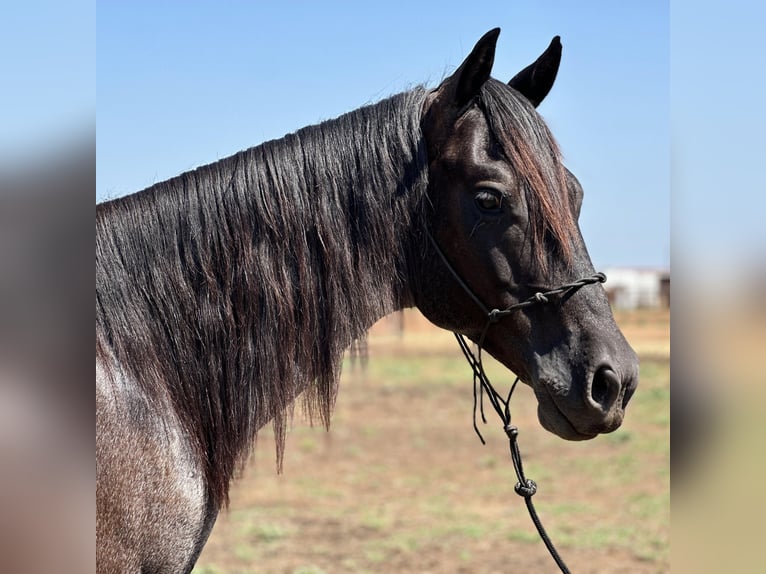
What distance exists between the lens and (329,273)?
213 centimetres

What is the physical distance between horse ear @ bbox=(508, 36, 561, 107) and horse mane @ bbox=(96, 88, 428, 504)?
0.42 m

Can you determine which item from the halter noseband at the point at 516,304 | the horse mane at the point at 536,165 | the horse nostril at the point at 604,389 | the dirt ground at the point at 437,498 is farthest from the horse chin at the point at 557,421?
the dirt ground at the point at 437,498

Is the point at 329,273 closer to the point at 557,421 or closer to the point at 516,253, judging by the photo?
the point at 516,253

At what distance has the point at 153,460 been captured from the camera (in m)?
1.82

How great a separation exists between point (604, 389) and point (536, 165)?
0.68 metres

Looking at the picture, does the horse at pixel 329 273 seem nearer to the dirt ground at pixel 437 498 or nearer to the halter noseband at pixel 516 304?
the halter noseband at pixel 516 304

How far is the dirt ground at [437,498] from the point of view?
6273 mm

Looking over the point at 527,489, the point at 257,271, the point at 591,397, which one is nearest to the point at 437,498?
the point at 527,489

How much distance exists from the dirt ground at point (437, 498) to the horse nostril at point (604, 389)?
36.3 inches

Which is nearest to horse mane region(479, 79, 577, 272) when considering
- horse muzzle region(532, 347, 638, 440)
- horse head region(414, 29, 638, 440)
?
horse head region(414, 29, 638, 440)

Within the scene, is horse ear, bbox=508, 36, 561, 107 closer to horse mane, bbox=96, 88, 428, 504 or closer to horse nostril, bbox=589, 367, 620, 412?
horse mane, bbox=96, 88, 428, 504

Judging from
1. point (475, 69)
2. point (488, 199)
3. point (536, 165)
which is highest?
point (475, 69)

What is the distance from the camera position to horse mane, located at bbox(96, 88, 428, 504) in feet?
6.55
